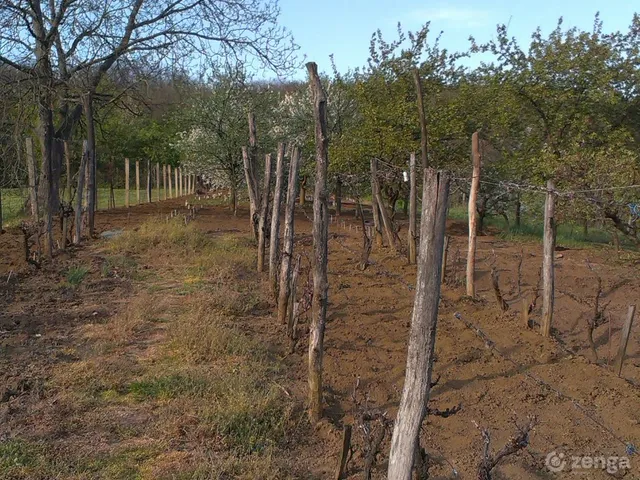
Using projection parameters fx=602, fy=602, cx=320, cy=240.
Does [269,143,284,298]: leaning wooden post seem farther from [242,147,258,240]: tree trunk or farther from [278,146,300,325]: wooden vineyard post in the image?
[242,147,258,240]: tree trunk

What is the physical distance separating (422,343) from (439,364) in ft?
8.34

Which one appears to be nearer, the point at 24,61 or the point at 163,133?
the point at 24,61

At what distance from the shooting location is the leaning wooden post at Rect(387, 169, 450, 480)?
2.93 metres

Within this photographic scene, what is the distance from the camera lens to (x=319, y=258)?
4488 mm

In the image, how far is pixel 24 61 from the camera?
1214cm

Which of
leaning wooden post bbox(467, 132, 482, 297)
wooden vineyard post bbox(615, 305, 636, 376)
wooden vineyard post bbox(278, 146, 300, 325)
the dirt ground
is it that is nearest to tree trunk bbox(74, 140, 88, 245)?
the dirt ground

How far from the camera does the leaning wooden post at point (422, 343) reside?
9.61ft

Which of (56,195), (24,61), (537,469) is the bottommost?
(537,469)

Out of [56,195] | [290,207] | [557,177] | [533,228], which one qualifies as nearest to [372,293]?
[290,207]

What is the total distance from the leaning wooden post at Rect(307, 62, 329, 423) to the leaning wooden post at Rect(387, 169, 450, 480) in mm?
1366

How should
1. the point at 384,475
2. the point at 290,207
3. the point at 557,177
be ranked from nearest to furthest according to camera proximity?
the point at 384,475, the point at 290,207, the point at 557,177

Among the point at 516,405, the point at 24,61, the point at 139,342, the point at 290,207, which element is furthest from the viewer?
the point at 24,61

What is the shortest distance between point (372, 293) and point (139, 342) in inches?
125

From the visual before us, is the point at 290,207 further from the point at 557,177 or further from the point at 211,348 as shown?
the point at 557,177
